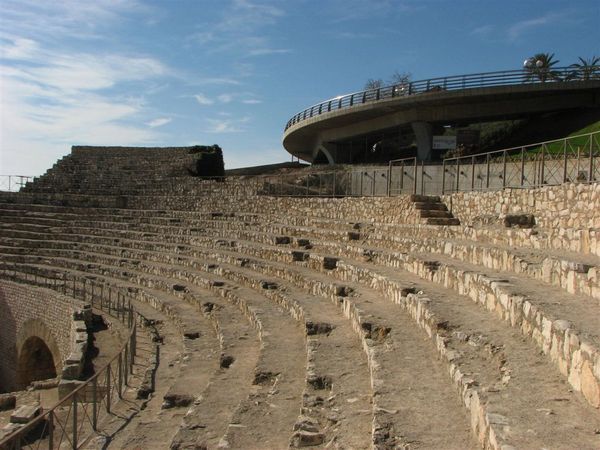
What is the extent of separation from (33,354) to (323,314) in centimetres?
1355

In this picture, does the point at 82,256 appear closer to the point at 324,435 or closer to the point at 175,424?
the point at 175,424

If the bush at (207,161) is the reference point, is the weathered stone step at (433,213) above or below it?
below

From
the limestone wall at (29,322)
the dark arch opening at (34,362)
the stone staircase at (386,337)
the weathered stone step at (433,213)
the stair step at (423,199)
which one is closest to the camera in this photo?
the stone staircase at (386,337)

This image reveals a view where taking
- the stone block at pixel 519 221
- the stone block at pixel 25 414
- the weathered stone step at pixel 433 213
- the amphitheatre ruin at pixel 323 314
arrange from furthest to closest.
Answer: the weathered stone step at pixel 433 213
the stone block at pixel 519 221
the stone block at pixel 25 414
the amphitheatre ruin at pixel 323 314

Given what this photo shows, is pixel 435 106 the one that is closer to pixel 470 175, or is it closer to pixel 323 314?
pixel 470 175

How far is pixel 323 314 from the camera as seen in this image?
852 cm

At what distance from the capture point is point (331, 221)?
16125mm

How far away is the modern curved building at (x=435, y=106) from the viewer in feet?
83.4

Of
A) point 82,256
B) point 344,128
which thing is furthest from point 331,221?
point 344,128

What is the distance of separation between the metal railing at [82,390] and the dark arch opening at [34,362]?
1983mm

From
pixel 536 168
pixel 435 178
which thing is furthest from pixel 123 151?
pixel 536 168

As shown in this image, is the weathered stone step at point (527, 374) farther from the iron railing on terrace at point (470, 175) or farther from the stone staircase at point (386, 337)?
A: the iron railing on terrace at point (470, 175)

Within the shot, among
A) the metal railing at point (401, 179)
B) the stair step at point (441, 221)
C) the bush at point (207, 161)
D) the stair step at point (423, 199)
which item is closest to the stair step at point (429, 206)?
the stair step at point (423, 199)

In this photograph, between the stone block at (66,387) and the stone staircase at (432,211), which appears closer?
the stone block at (66,387)
